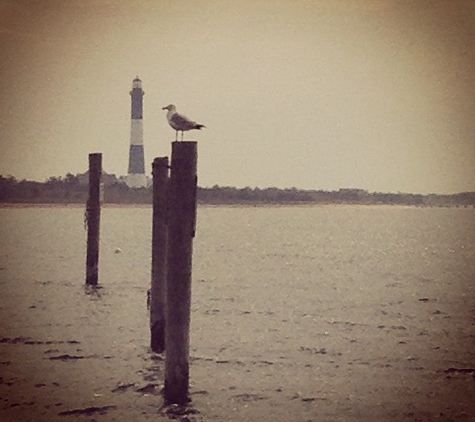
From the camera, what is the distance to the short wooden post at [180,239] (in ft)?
13.7

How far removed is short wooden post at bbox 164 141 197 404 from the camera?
416cm

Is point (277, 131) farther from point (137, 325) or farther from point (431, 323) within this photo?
point (431, 323)

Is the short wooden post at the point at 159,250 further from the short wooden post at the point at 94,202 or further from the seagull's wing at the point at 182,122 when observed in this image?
the short wooden post at the point at 94,202

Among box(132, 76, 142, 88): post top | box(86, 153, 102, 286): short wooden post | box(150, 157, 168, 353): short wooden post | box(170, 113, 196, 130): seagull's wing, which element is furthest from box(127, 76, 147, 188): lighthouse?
box(170, 113, 196, 130): seagull's wing

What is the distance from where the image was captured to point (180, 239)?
4.18 m

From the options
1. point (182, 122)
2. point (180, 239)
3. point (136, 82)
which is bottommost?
point (180, 239)

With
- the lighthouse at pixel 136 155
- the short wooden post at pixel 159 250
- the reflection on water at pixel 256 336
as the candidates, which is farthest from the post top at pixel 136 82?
the reflection on water at pixel 256 336

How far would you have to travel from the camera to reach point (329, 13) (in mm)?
5828

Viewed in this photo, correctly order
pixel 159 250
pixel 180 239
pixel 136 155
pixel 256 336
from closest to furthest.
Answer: pixel 180 239 < pixel 159 250 < pixel 256 336 < pixel 136 155

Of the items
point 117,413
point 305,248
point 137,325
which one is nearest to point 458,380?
point 117,413

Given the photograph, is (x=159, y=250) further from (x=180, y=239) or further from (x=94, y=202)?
(x=94, y=202)

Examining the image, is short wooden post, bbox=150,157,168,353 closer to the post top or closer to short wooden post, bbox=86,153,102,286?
the post top

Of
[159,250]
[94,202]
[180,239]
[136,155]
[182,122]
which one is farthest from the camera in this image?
[136,155]

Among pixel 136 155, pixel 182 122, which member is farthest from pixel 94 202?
→ pixel 182 122
